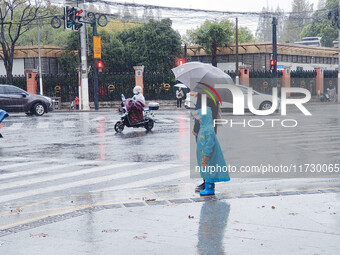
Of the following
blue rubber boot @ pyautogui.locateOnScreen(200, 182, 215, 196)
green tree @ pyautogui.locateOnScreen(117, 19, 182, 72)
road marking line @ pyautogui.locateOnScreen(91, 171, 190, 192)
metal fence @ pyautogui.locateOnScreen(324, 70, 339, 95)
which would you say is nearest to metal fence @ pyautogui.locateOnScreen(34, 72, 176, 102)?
green tree @ pyautogui.locateOnScreen(117, 19, 182, 72)

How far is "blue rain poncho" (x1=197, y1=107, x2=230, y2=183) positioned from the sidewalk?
0.36 metres

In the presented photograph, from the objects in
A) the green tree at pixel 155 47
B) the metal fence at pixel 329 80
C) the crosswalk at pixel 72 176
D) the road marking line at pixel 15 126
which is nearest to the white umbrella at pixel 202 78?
the crosswalk at pixel 72 176

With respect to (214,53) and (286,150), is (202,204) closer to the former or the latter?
(286,150)

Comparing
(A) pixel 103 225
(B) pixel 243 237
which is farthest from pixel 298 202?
(A) pixel 103 225

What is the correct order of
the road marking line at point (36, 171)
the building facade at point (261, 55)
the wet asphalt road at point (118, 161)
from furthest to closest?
the building facade at point (261, 55), the road marking line at point (36, 171), the wet asphalt road at point (118, 161)

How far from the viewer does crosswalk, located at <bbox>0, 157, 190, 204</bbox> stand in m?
8.90

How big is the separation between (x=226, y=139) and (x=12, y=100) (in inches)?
609

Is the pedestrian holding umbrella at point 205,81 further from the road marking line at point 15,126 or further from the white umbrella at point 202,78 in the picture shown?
the road marking line at point 15,126

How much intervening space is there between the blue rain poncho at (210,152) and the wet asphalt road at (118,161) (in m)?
0.53

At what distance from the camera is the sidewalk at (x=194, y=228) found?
5219 mm

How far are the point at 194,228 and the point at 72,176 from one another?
488 centimetres

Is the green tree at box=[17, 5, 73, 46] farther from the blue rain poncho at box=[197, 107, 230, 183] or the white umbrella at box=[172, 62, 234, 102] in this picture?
the blue rain poncho at box=[197, 107, 230, 183]

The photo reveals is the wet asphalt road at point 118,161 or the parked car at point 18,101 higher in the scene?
the parked car at point 18,101

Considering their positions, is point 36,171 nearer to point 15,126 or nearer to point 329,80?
point 15,126
